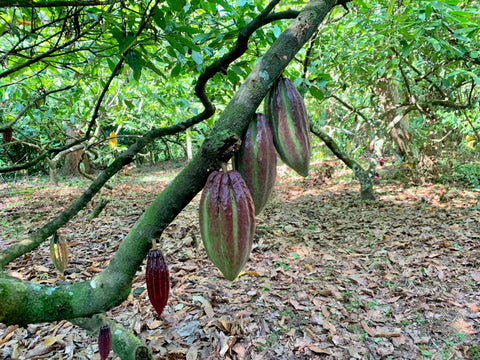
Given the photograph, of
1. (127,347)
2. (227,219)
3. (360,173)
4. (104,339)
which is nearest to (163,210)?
(227,219)

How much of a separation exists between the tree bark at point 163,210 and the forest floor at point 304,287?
1778 mm

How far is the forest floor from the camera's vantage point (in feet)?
7.99

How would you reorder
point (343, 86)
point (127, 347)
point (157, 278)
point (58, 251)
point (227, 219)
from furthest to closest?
point (343, 86)
point (58, 251)
point (127, 347)
point (157, 278)
point (227, 219)

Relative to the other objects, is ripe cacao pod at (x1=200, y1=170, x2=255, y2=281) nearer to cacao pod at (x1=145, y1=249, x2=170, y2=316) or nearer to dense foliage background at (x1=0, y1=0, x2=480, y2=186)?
cacao pod at (x1=145, y1=249, x2=170, y2=316)

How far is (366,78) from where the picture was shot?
509 centimetres

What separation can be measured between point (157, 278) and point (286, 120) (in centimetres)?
53

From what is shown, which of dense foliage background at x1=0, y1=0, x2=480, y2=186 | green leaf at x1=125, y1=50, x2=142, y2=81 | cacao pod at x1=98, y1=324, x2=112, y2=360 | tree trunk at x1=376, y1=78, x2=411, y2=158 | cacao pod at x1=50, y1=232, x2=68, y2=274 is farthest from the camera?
tree trunk at x1=376, y1=78, x2=411, y2=158

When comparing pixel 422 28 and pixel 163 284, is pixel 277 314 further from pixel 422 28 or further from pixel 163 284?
pixel 422 28

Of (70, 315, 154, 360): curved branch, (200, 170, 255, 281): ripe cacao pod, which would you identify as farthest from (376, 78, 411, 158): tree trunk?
(200, 170, 255, 281): ripe cacao pod

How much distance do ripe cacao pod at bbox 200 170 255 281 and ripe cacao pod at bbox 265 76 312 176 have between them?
157 mm

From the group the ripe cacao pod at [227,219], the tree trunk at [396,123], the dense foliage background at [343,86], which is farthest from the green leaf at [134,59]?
the tree trunk at [396,123]

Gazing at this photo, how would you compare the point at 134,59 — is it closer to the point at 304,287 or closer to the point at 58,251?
the point at 58,251

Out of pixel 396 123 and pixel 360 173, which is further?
pixel 396 123

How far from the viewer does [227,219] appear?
663mm
